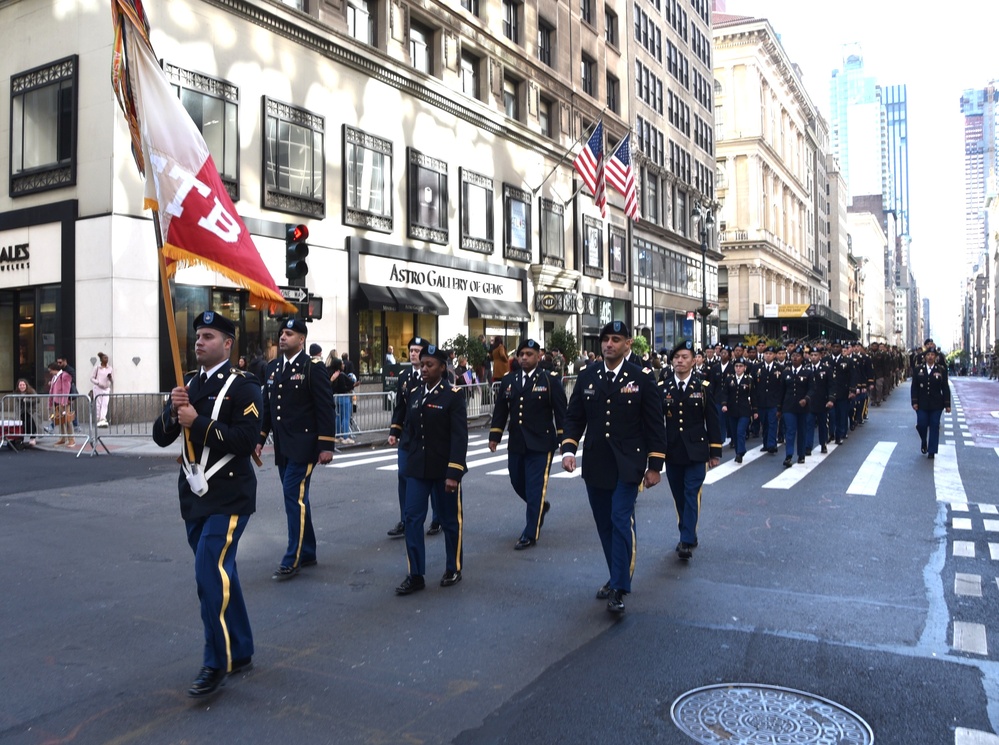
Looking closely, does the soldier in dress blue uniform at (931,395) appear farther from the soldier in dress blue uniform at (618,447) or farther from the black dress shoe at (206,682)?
the black dress shoe at (206,682)

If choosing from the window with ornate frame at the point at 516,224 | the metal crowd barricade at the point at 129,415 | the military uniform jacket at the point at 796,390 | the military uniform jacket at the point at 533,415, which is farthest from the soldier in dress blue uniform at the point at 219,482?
the window with ornate frame at the point at 516,224

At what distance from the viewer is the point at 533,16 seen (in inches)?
1480

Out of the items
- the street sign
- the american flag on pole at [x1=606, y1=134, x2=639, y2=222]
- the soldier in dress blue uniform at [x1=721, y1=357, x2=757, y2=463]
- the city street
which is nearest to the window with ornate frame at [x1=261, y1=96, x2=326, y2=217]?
the american flag on pole at [x1=606, y1=134, x2=639, y2=222]

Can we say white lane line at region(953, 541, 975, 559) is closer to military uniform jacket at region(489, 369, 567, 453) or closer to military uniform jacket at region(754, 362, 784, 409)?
military uniform jacket at region(489, 369, 567, 453)

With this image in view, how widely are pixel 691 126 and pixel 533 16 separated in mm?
26201

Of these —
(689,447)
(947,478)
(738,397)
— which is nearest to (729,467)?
(738,397)

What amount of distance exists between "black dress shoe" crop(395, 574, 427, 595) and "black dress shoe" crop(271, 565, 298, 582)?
38.2 inches

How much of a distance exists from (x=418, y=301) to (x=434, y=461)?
2234 centimetres

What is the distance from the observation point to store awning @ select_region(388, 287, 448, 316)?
2781 centimetres

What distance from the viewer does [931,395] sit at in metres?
14.8

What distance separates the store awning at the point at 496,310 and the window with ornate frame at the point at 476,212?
79.0 inches

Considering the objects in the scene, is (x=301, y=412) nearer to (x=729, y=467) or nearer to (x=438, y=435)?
(x=438, y=435)

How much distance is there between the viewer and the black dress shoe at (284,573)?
22.1ft

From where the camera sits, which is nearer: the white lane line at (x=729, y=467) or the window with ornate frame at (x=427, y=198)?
the white lane line at (x=729, y=467)
